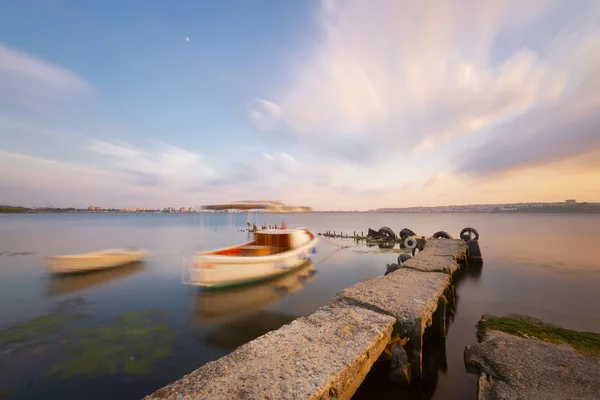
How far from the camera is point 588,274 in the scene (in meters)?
16.4

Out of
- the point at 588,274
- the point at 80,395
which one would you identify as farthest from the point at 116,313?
the point at 588,274

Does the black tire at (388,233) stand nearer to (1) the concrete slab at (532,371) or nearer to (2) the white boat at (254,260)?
(2) the white boat at (254,260)

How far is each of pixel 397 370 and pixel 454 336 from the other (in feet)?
13.0

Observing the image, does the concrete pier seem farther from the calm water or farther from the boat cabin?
the boat cabin

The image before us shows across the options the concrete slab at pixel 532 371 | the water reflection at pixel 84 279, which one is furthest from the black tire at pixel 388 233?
Answer: the water reflection at pixel 84 279

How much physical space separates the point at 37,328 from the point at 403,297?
42.9ft

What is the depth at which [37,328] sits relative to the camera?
897 cm

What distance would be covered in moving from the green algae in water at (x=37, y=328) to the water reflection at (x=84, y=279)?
12.2 feet

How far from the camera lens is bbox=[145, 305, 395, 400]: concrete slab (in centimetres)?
332

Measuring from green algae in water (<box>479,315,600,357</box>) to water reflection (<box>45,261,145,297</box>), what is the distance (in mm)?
19851

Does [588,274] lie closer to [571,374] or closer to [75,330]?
[571,374]

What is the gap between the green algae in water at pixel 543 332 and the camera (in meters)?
6.91

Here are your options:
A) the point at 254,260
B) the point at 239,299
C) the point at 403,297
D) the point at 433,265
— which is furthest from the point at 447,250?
the point at 239,299

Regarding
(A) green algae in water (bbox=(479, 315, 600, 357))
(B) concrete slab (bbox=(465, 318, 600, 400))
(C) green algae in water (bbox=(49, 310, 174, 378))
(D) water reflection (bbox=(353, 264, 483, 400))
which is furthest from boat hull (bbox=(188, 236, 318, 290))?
(A) green algae in water (bbox=(479, 315, 600, 357))
